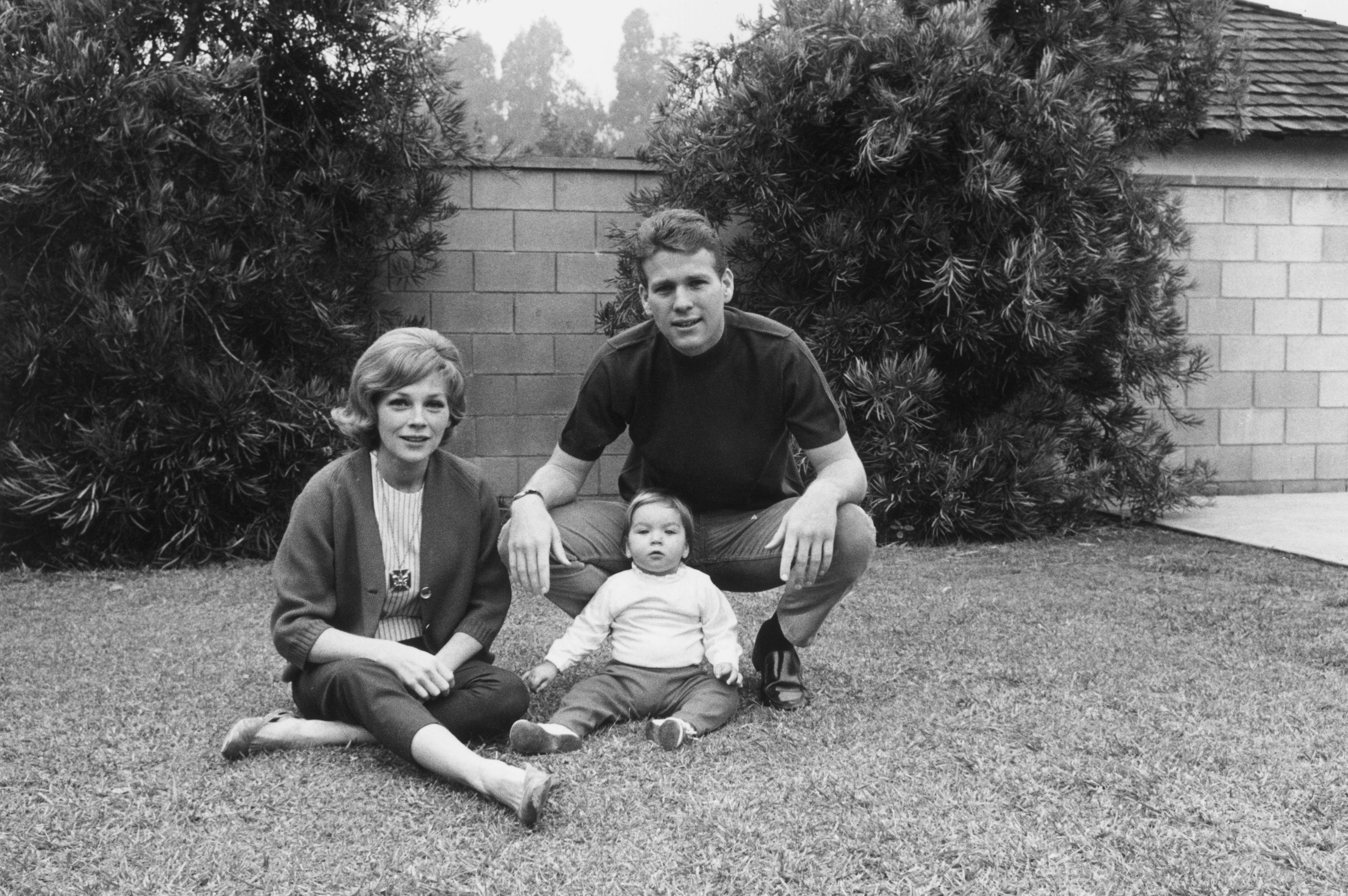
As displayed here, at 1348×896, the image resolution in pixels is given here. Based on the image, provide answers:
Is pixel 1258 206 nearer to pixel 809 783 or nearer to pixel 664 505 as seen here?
pixel 664 505

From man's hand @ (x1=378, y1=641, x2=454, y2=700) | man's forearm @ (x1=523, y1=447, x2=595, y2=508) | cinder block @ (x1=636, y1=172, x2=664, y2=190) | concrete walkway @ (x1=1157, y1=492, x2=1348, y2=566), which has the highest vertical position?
cinder block @ (x1=636, y1=172, x2=664, y2=190)

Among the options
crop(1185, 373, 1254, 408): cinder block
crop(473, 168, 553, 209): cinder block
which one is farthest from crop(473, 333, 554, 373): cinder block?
crop(1185, 373, 1254, 408): cinder block

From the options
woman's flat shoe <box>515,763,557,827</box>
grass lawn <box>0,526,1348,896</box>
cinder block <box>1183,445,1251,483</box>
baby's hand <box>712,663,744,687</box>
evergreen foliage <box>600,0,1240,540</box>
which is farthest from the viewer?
cinder block <box>1183,445,1251,483</box>

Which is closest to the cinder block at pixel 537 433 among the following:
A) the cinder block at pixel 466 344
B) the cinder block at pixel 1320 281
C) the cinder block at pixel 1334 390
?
the cinder block at pixel 466 344

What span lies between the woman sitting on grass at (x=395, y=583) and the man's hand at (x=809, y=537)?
2.23 ft

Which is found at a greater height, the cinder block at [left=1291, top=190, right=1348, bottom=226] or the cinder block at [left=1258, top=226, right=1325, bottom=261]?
the cinder block at [left=1291, top=190, right=1348, bottom=226]

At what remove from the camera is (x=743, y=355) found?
317 centimetres

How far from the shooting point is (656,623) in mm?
3035

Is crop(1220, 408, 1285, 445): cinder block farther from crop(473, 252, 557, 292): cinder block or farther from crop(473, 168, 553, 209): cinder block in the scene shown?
crop(473, 168, 553, 209): cinder block

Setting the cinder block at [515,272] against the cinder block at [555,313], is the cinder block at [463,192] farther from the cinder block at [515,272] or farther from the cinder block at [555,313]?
the cinder block at [555,313]

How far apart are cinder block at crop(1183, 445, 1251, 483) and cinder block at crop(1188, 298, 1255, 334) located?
2.37ft

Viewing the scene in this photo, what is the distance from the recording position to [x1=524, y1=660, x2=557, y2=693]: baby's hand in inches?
115

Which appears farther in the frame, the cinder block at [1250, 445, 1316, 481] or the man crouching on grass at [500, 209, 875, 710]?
the cinder block at [1250, 445, 1316, 481]

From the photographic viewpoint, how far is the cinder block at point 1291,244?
779cm
